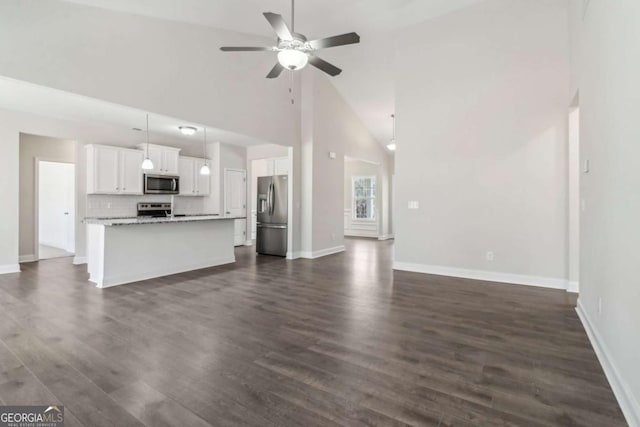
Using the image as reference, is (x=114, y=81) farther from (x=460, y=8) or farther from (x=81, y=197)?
(x=460, y=8)

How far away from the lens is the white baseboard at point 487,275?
4355mm

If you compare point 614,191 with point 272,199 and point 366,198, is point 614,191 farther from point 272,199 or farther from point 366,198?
point 366,198

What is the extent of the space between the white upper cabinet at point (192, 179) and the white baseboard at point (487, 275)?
499 cm

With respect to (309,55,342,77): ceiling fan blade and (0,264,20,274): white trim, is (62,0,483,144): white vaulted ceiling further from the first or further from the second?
(0,264,20,274): white trim

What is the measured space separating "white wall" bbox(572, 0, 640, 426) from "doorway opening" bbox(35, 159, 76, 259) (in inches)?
368

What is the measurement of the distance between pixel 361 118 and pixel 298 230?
3.82 m

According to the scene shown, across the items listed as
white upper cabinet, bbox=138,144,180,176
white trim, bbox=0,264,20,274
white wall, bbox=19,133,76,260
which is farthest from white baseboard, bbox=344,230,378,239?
white trim, bbox=0,264,20,274

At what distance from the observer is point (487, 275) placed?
188 inches

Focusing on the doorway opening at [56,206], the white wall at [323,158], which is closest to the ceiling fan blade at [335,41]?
the white wall at [323,158]

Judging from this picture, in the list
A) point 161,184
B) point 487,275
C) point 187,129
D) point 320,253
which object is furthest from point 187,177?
point 487,275

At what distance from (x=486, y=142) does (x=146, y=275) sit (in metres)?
5.58

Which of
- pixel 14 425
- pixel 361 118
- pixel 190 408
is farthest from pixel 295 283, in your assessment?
pixel 361 118

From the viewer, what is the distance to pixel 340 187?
7.77 metres

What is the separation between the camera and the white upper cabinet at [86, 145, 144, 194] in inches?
233
